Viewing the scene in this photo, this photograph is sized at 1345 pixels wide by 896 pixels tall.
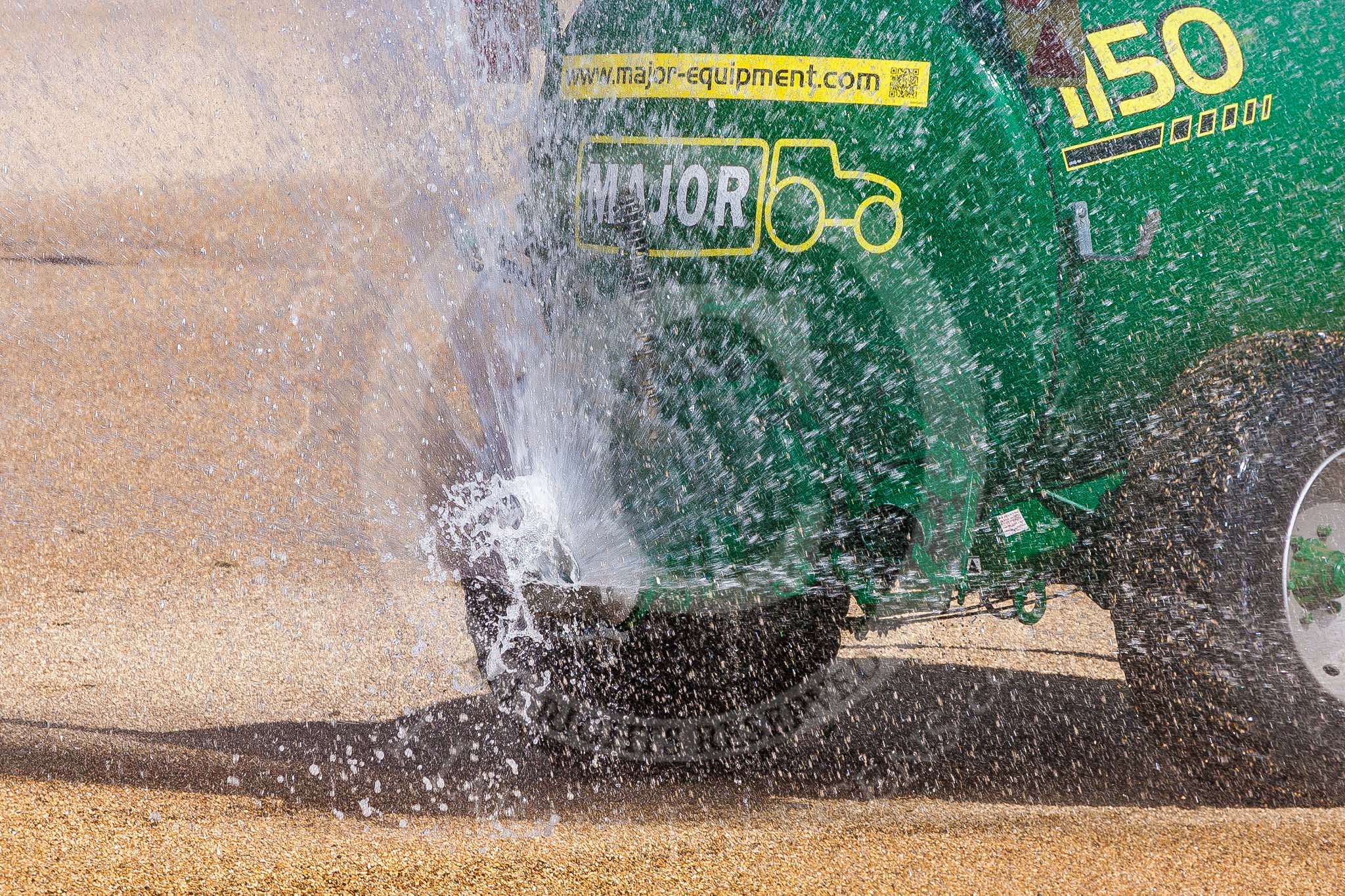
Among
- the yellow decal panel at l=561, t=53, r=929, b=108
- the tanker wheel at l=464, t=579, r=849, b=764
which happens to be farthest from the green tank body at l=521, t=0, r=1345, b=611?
the tanker wheel at l=464, t=579, r=849, b=764

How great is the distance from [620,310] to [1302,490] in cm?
158

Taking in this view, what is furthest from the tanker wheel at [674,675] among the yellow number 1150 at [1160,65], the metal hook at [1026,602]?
the yellow number 1150 at [1160,65]

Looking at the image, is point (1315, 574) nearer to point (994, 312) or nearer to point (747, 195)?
point (994, 312)

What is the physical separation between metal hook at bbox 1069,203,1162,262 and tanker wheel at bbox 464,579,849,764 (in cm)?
95

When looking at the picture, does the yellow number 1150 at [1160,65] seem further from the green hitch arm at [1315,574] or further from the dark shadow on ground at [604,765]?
the dark shadow on ground at [604,765]

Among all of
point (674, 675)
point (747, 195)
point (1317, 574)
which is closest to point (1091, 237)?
point (747, 195)

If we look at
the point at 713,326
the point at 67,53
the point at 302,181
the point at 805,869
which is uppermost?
the point at 67,53

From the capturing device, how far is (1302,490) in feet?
8.15

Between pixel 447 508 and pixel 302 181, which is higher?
pixel 302 181

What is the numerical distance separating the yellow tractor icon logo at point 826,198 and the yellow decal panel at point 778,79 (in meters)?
0.11

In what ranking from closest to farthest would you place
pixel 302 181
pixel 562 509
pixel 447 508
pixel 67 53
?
pixel 562 509 → pixel 447 508 → pixel 302 181 → pixel 67 53

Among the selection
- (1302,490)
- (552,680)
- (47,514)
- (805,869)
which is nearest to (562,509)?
(552,680)

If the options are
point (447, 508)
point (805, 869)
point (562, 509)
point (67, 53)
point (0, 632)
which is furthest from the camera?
point (67, 53)

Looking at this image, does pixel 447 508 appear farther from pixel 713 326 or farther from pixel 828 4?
pixel 828 4
